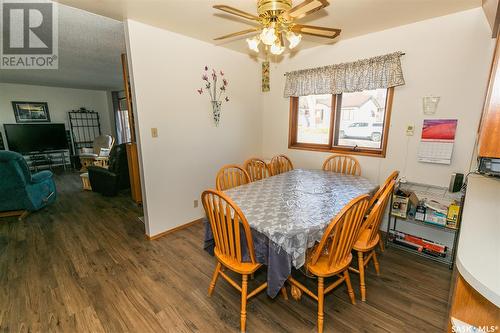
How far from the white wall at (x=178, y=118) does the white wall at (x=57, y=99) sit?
6.02 meters

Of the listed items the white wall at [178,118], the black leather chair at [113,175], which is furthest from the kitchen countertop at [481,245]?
the black leather chair at [113,175]

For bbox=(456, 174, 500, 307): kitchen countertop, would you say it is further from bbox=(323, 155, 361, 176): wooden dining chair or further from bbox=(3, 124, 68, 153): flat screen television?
bbox=(3, 124, 68, 153): flat screen television

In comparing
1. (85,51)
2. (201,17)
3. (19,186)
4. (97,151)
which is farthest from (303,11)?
(97,151)

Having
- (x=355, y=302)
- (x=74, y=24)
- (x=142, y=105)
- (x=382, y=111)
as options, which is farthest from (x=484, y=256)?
(x=74, y=24)

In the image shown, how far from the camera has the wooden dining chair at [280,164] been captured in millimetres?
3183

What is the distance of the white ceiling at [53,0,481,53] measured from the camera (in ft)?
6.46

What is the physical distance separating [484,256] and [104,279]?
8.41 feet

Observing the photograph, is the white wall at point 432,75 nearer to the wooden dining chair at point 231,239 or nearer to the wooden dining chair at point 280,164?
the wooden dining chair at point 280,164

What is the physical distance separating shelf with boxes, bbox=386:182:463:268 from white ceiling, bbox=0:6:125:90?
372 cm

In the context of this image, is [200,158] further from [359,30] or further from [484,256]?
[484,256]

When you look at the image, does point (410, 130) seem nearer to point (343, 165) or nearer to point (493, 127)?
point (343, 165)

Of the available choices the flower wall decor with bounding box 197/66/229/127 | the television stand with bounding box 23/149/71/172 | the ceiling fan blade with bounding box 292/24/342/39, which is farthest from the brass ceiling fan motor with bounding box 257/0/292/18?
the television stand with bounding box 23/149/71/172

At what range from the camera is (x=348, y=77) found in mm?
2834

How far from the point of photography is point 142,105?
2455 millimetres
